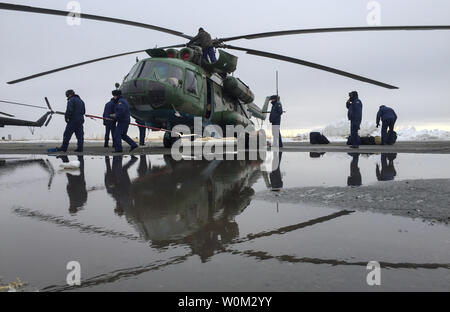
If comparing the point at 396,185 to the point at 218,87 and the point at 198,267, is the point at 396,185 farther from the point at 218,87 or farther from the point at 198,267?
the point at 218,87

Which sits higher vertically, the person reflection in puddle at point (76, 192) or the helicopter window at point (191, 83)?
the helicopter window at point (191, 83)

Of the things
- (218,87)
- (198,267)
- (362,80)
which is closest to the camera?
(198,267)

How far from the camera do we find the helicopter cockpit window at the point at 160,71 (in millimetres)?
10586

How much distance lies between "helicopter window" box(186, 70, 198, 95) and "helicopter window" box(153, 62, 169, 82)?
0.76 m

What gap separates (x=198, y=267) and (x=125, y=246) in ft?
1.72

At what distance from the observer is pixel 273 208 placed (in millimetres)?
2885

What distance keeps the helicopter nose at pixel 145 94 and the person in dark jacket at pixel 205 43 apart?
7.21ft

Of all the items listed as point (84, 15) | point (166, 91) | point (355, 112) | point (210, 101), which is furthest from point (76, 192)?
point (355, 112)

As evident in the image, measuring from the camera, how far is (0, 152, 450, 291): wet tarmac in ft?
4.87

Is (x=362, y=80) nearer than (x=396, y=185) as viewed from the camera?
No

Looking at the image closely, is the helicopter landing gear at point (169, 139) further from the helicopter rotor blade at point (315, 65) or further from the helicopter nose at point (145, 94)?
Result: the helicopter rotor blade at point (315, 65)

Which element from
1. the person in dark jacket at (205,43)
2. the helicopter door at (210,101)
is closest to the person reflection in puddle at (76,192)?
the person in dark jacket at (205,43)

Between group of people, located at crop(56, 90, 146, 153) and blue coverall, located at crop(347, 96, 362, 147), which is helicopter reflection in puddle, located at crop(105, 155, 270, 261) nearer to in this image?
group of people, located at crop(56, 90, 146, 153)
